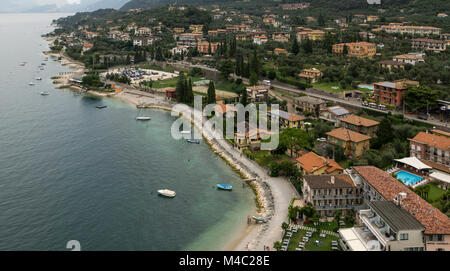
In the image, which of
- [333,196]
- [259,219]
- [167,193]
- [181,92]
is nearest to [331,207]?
[333,196]

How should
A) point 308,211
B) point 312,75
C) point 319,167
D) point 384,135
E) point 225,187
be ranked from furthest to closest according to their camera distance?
point 312,75, point 384,135, point 225,187, point 319,167, point 308,211

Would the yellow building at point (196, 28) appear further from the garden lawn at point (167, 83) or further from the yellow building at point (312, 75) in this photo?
the yellow building at point (312, 75)

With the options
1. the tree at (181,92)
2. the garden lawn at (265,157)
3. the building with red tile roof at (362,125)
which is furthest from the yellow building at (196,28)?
the garden lawn at (265,157)

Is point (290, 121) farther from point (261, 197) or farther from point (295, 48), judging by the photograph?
point (295, 48)

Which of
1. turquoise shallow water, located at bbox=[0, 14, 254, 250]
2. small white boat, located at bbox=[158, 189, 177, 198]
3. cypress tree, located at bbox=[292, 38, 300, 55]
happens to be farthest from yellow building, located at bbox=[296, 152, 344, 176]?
cypress tree, located at bbox=[292, 38, 300, 55]
